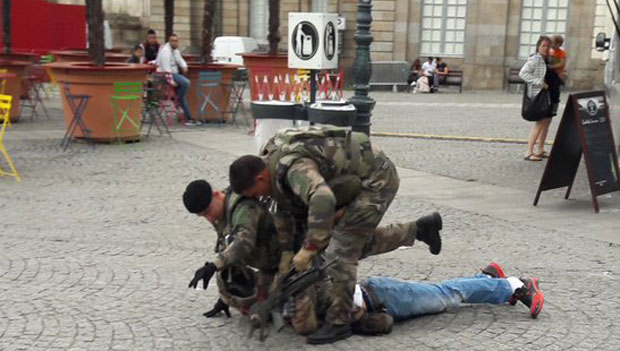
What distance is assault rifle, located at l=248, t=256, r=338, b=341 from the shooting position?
14.3 ft

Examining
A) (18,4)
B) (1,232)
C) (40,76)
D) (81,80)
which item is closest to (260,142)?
(1,232)

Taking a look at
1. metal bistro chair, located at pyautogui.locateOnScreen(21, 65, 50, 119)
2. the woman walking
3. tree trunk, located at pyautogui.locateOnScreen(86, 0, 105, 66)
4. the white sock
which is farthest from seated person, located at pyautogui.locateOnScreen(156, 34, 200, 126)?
the white sock

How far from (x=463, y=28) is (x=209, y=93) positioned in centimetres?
1458

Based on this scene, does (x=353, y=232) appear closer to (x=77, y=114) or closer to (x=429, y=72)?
(x=77, y=114)

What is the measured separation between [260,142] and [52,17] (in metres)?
20.4

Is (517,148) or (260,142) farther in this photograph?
(517,148)

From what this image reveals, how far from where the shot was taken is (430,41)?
27.5 metres

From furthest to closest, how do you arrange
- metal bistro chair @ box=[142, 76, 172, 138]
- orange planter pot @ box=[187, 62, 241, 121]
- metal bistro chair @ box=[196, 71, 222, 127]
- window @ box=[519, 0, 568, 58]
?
1. window @ box=[519, 0, 568, 58]
2. orange planter pot @ box=[187, 62, 241, 121]
3. metal bistro chair @ box=[196, 71, 222, 127]
4. metal bistro chair @ box=[142, 76, 172, 138]

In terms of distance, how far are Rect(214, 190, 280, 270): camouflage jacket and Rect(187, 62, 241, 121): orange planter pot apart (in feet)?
34.2

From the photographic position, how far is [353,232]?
4.63 m

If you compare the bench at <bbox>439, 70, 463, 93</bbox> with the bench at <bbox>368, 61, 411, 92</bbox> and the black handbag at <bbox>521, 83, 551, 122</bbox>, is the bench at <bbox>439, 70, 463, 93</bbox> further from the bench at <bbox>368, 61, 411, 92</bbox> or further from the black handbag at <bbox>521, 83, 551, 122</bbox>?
the black handbag at <bbox>521, 83, 551, 122</bbox>

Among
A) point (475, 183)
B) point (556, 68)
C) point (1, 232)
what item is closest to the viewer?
point (1, 232)

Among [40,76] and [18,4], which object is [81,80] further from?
[18,4]

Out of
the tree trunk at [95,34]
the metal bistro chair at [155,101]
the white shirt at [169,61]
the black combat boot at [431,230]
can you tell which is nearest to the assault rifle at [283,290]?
the black combat boot at [431,230]
